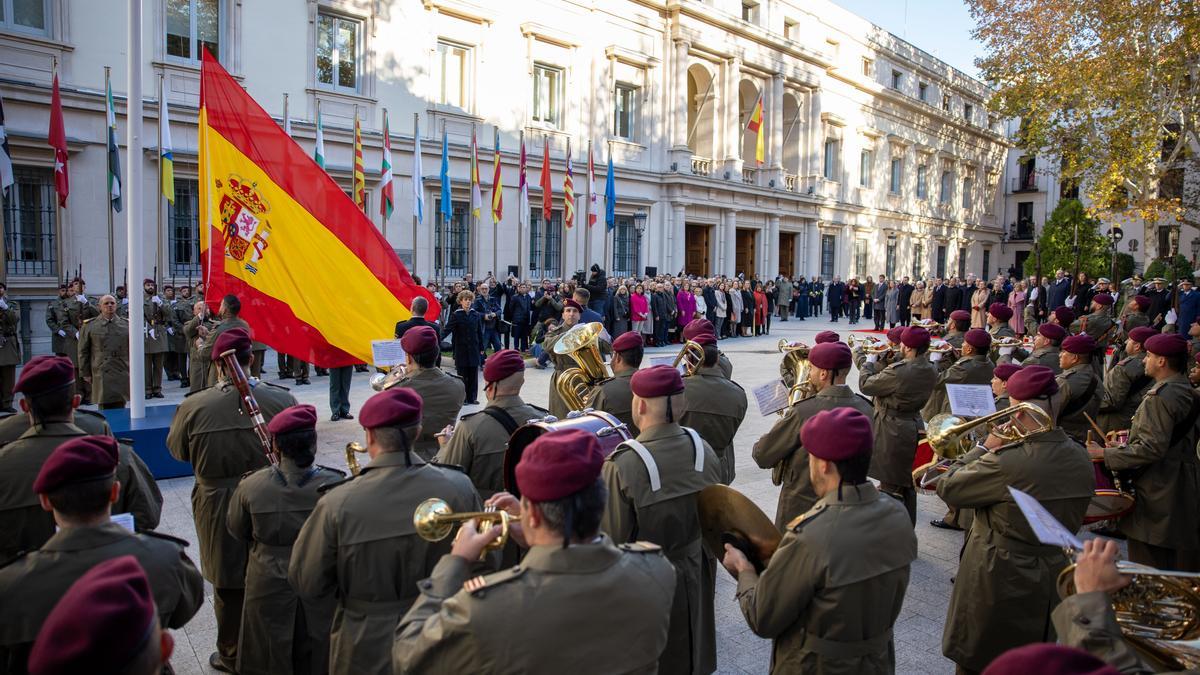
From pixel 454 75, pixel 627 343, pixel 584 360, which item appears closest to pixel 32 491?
pixel 584 360

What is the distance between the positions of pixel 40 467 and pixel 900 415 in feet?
20.3

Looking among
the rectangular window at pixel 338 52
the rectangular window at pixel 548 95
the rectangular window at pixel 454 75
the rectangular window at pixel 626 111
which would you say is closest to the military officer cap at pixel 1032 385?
the rectangular window at pixel 338 52

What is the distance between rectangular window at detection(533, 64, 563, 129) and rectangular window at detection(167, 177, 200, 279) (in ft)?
35.9

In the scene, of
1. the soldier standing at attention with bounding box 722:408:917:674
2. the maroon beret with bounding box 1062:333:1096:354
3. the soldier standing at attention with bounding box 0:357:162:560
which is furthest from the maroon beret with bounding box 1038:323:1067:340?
the soldier standing at attention with bounding box 0:357:162:560

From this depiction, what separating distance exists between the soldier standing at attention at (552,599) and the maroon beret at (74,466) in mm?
1292

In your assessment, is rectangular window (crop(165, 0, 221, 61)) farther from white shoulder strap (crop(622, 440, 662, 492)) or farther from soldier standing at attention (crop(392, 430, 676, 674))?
soldier standing at attention (crop(392, 430, 676, 674))

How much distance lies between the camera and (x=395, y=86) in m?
22.1

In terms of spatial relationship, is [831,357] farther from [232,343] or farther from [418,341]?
[232,343]

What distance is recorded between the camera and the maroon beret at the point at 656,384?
3.90m

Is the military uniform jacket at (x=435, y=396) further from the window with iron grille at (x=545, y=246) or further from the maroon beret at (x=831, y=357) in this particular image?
the window with iron grille at (x=545, y=246)

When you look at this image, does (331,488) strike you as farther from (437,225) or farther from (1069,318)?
(437,225)

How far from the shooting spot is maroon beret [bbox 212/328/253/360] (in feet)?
17.2

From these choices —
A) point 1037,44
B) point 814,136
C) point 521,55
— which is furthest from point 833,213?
point 521,55

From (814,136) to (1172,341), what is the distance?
33.1 meters
